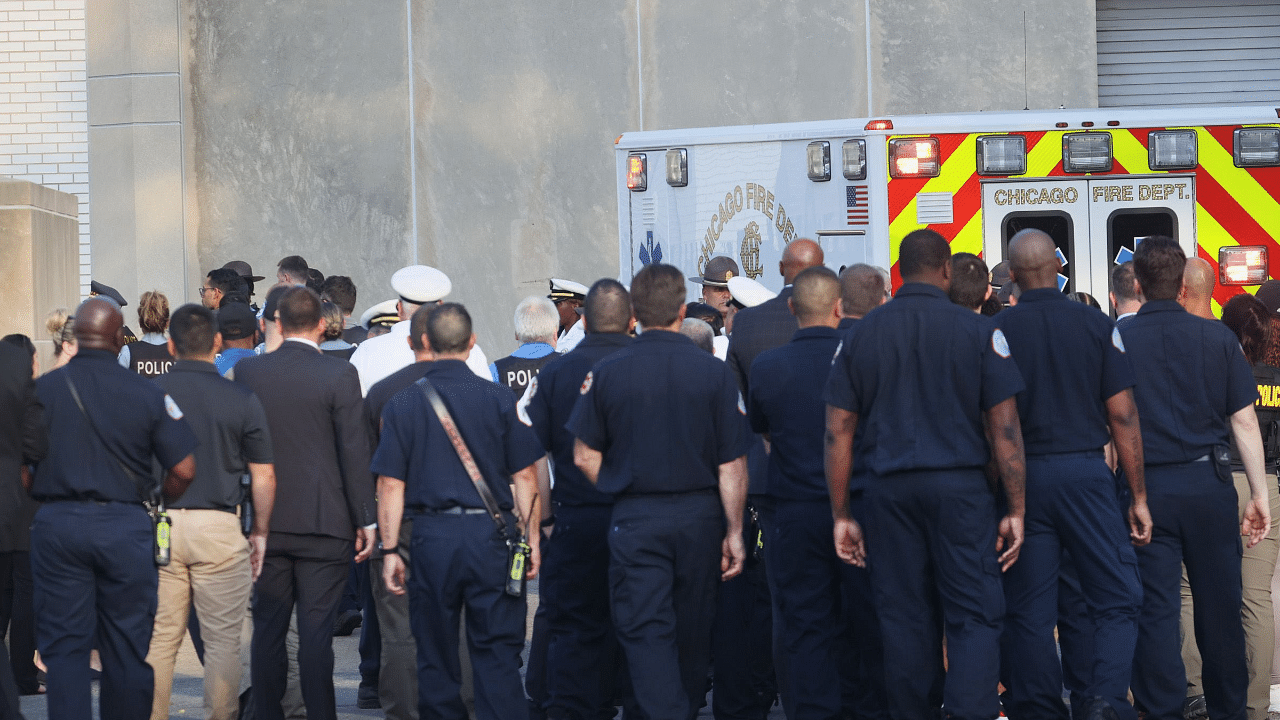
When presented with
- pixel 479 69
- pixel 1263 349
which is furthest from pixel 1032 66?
pixel 1263 349

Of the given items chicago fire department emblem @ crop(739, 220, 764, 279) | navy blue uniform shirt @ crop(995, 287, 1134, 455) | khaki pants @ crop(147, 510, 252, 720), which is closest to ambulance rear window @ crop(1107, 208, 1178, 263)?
chicago fire department emblem @ crop(739, 220, 764, 279)

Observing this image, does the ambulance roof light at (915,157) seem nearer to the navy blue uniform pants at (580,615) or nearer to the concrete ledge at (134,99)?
the navy blue uniform pants at (580,615)

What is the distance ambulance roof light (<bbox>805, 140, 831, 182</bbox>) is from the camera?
9.59 meters

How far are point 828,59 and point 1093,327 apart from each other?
10272 millimetres

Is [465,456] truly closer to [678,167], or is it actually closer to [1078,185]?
[678,167]

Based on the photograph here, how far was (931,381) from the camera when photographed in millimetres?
5746

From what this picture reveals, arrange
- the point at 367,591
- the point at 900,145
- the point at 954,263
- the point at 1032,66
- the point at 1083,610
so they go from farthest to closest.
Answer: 1. the point at 1032,66
2. the point at 900,145
3. the point at 367,591
4. the point at 954,263
5. the point at 1083,610

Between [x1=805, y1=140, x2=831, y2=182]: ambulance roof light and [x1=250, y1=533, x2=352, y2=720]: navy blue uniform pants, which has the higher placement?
[x1=805, y1=140, x2=831, y2=182]: ambulance roof light

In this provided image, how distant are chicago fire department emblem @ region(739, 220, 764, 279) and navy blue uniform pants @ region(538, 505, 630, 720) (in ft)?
12.7

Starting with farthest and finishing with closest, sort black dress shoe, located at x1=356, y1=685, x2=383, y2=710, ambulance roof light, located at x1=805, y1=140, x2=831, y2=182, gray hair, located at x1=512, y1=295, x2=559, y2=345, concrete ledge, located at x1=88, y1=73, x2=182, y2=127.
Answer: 1. concrete ledge, located at x1=88, y1=73, x2=182, y2=127
2. ambulance roof light, located at x1=805, y1=140, x2=831, y2=182
3. gray hair, located at x1=512, y1=295, x2=559, y2=345
4. black dress shoe, located at x1=356, y1=685, x2=383, y2=710

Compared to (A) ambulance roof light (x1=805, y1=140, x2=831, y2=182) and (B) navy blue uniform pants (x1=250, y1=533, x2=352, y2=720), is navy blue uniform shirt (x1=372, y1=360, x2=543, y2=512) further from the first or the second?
(A) ambulance roof light (x1=805, y1=140, x2=831, y2=182)

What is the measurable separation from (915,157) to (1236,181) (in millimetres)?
1952

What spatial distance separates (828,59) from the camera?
52.2ft

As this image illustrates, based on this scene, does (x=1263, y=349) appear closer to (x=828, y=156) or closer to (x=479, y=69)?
(x=828, y=156)
